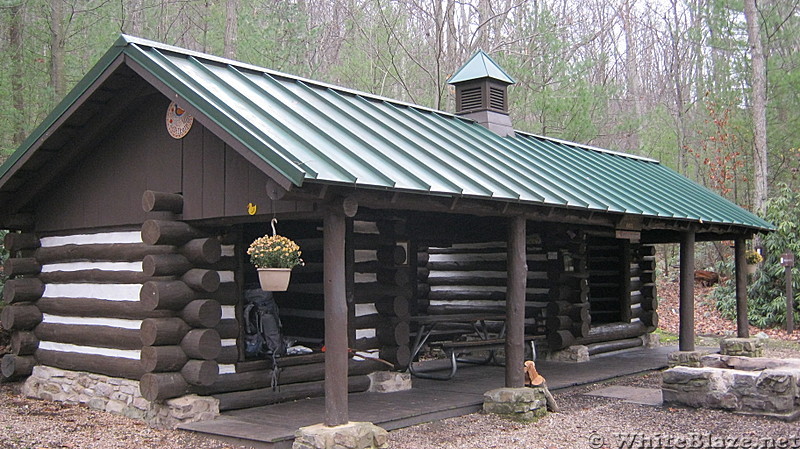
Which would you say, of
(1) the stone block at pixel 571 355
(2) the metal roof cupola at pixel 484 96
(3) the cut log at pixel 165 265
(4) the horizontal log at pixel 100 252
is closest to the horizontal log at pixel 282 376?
(3) the cut log at pixel 165 265

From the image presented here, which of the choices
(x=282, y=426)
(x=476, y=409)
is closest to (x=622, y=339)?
(x=476, y=409)

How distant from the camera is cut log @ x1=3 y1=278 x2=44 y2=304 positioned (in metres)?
10.2

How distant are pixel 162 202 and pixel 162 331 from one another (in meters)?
1.35

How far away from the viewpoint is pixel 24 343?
10219 millimetres

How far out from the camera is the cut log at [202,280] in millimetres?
8062

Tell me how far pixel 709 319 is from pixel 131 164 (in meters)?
15.7

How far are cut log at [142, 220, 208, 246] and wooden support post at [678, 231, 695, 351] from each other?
26.1 ft

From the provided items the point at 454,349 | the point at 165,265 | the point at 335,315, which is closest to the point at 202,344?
the point at 165,265

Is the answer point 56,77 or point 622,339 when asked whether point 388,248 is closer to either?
point 622,339

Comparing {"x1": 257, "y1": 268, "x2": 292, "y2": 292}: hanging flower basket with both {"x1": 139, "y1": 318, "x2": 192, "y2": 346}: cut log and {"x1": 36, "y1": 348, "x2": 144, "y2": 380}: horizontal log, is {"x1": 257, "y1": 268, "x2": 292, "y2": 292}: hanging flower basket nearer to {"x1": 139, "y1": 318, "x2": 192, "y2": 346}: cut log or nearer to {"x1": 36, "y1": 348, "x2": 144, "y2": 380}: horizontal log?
{"x1": 139, "y1": 318, "x2": 192, "y2": 346}: cut log

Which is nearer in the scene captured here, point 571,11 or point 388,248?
point 388,248

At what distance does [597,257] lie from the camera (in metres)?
15.3

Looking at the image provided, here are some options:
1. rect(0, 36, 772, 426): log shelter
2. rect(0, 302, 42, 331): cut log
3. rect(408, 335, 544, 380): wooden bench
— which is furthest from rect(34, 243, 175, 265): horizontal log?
rect(408, 335, 544, 380): wooden bench

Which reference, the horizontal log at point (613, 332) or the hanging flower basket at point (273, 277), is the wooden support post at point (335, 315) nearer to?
the hanging flower basket at point (273, 277)
